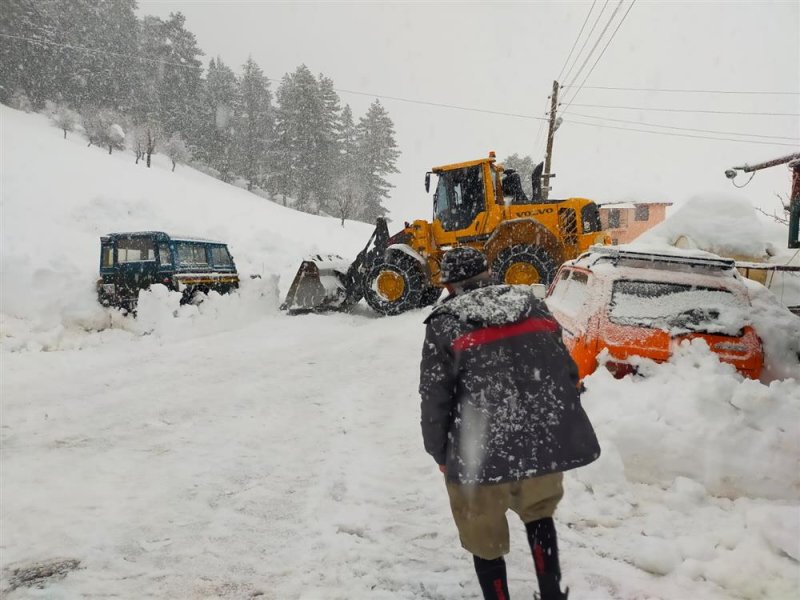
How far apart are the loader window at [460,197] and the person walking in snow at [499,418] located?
28.9ft

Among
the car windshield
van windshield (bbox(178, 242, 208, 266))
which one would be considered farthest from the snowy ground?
van windshield (bbox(178, 242, 208, 266))

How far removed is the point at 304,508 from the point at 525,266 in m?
7.39

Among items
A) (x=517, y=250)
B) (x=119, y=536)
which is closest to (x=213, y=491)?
(x=119, y=536)

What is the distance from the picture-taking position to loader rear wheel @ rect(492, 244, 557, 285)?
32.3ft

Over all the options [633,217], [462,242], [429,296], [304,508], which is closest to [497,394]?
[304,508]

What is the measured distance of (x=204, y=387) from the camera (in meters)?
6.44

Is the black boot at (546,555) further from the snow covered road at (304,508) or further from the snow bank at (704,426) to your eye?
the snow bank at (704,426)

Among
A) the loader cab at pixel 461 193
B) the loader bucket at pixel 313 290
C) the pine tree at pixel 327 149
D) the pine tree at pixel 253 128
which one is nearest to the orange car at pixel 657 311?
the loader cab at pixel 461 193

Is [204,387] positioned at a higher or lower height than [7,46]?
lower

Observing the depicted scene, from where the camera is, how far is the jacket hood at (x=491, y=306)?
2.17 metres

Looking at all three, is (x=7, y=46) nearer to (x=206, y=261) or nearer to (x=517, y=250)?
(x=206, y=261)

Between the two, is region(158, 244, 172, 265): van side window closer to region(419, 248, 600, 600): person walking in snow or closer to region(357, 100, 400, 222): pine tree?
region(419, 248, 600, 600): person walking in snow

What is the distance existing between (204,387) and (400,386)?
2.51 metres

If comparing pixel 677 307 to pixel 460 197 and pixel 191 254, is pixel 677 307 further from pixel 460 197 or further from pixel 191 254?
pixel 191 254
